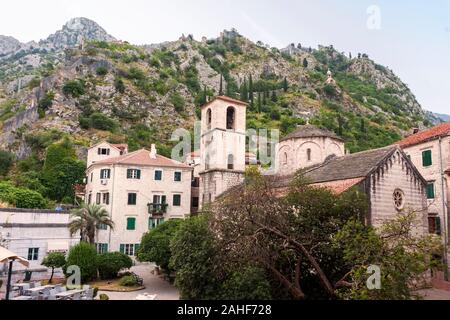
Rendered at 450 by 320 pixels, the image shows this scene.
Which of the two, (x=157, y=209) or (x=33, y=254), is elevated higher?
(x=157, y=209)

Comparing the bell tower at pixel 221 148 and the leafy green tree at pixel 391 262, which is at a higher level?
the bell tower at pixel 221 148

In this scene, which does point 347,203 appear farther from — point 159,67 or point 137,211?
point 159,67

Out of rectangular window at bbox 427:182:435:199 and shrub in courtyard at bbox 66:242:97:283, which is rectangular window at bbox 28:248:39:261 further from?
rectangular window at bbox 427:182:435:199

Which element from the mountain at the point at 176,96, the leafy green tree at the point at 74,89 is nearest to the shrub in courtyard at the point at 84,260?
the mountain at the point at 176,96

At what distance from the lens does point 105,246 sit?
33031 millimetres

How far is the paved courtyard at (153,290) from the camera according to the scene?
2007 cm

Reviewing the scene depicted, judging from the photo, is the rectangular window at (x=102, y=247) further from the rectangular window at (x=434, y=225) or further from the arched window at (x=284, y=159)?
the rectangular window at (x=434, y=225)

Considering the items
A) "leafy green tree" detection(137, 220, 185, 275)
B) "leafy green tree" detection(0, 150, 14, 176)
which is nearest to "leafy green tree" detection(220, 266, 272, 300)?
"leafy green tree" detection(137, 220, 185, 275)

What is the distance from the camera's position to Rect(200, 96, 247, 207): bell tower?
3453 cm

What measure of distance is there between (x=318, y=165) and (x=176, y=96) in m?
68.2

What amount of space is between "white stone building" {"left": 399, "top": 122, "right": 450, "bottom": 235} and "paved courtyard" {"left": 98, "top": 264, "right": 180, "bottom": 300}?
2091cm

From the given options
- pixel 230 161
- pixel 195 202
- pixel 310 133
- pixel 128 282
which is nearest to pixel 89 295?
pixel 128 282

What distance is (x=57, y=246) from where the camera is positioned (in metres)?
26.8

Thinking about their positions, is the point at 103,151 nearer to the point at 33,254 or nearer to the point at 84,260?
the point at 33,254
